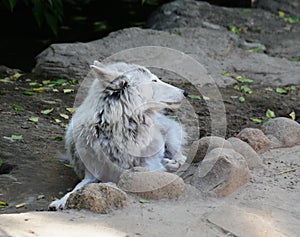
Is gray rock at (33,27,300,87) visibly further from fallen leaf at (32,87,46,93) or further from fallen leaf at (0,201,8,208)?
fallen leaf at (0,201,8,208)

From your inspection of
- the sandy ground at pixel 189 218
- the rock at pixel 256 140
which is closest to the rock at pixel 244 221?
the sandy ground at pixel 189 218

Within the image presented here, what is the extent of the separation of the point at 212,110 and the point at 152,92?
2.51 m

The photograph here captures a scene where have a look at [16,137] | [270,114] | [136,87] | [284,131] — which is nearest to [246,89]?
[270,114]

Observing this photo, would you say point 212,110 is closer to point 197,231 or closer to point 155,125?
point 155,125

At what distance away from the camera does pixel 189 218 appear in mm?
5066

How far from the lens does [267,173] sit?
6301 millimetres

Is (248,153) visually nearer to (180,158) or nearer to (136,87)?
(180,158)

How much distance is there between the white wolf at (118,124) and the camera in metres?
5.89

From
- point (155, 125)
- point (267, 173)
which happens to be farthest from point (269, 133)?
point (155, 125)

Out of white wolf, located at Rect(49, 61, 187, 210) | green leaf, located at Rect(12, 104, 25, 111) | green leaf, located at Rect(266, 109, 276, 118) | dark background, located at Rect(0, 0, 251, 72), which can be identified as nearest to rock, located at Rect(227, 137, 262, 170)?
white wolf, located at Rect(49, 61, 187, 210)

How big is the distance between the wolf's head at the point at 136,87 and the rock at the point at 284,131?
137 cm

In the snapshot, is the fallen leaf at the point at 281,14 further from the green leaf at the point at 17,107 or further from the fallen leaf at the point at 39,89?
the green leaf at the point at 17,107

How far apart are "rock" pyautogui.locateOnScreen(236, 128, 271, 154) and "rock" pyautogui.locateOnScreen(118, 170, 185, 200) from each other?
4.91ft

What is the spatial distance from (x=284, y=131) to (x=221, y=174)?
1.58m
